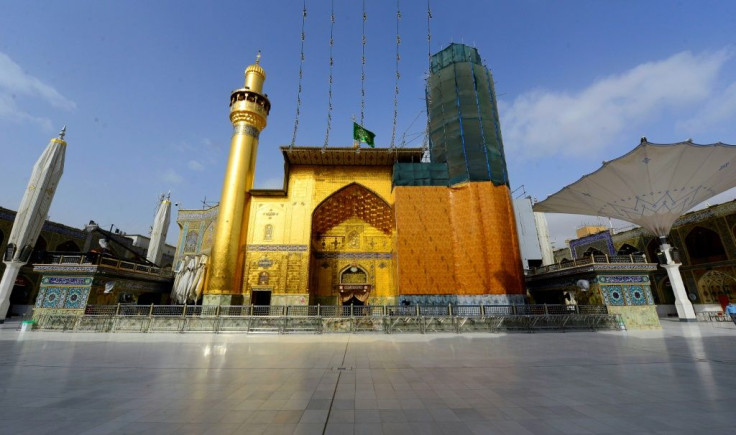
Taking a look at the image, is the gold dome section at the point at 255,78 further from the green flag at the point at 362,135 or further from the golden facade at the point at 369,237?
the green flag at the point at 362,135

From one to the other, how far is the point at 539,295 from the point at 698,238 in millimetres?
14191

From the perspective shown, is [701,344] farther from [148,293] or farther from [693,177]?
[148,293]

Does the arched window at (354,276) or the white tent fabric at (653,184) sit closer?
the white tent fabric at (653,184)

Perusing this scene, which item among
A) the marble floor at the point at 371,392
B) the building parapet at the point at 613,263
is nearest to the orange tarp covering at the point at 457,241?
the building parapet at the point at 613,263

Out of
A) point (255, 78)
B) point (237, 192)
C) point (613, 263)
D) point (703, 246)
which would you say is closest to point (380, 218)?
point (237, 192)

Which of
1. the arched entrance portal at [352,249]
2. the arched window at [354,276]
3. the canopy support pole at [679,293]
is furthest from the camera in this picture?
the arched window at [354,276]

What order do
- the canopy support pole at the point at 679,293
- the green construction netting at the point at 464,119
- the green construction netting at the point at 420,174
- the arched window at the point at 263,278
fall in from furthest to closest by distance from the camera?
the green construction netting at the point at 420,174, the green construction netting at the point at 464,119, the arched window at the point at 263,278, the canopy support pole at the point at 679,293

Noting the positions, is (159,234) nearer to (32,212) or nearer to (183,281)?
(32,212)

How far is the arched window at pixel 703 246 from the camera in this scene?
Answer: 20.2 m

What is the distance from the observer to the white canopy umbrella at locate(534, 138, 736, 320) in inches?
571

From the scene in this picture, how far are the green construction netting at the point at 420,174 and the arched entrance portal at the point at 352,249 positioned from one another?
2038 millimetres

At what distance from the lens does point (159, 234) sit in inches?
937

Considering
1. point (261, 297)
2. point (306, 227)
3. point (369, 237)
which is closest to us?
point (261, 297)

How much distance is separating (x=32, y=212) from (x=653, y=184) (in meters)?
34.1
